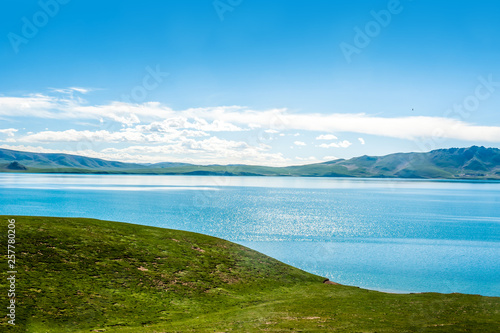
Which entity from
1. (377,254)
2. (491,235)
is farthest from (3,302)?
(491,235)

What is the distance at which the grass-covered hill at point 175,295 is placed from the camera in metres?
26.5

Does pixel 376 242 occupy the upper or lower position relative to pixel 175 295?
lower

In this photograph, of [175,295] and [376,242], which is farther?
[376,242]

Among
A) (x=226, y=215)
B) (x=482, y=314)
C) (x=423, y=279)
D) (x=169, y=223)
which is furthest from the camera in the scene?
(x=226, y=215)

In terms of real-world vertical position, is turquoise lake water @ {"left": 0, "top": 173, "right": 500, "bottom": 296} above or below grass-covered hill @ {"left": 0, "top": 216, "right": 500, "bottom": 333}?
below

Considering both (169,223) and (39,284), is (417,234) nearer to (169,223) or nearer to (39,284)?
(169,223)

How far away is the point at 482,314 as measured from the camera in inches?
1143

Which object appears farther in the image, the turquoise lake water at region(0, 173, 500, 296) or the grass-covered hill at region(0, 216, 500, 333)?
the turquoise lake water at region(0, 173, 500, 296)

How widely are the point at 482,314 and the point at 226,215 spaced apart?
107728 mm

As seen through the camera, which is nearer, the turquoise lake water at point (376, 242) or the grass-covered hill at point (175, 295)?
the grass-covered hill at point (175, 295)

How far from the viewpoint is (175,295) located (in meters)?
35.6

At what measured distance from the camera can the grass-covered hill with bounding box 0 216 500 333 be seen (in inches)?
1045

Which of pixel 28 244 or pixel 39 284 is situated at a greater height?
pixel 28 244

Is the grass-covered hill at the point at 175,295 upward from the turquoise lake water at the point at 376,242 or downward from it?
upward
